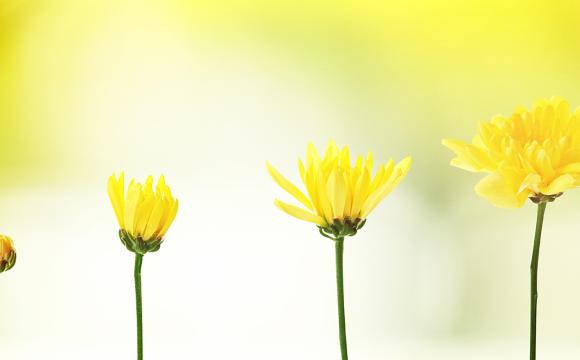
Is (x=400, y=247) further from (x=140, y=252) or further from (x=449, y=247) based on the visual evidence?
(x=140, y=252)

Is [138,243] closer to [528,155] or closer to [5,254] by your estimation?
[5,254]

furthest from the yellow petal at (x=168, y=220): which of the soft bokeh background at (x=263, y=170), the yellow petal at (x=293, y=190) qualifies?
the soft bokeh background at (x=263, y=170)

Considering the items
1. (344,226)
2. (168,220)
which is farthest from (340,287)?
(168,220)

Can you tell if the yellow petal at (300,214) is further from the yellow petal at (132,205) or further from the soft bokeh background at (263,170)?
the soft bokeh background at (263,170)

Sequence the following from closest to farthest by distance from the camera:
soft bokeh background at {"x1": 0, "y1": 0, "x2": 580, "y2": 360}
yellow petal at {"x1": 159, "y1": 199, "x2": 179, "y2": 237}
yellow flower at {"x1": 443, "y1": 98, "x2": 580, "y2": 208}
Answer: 1. yellow flower at {"x1": 443, "y1": 98, "x2": 580, "y2": 208}
2. yellow petal at {"x1": 159, "y1": 199, "x2": 179, "y2": 237}
3. soft bokeh background at {"x1": 0, "y1": 0, "x2": 580, "y2": 360}

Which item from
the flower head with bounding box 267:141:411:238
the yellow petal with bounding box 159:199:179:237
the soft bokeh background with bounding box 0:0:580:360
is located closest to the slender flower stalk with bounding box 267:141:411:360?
the flower head with bounding box 267:141:411:238

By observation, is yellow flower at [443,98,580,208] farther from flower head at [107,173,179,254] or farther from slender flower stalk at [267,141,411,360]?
flower head at [107,173,179,254]

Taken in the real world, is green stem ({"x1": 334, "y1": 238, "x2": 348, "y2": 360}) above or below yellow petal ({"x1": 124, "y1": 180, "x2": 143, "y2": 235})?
below

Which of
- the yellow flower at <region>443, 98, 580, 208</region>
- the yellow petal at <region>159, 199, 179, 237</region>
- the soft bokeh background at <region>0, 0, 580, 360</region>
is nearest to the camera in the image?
the yellow flower at <region>443, 98, 580, 208</region>
